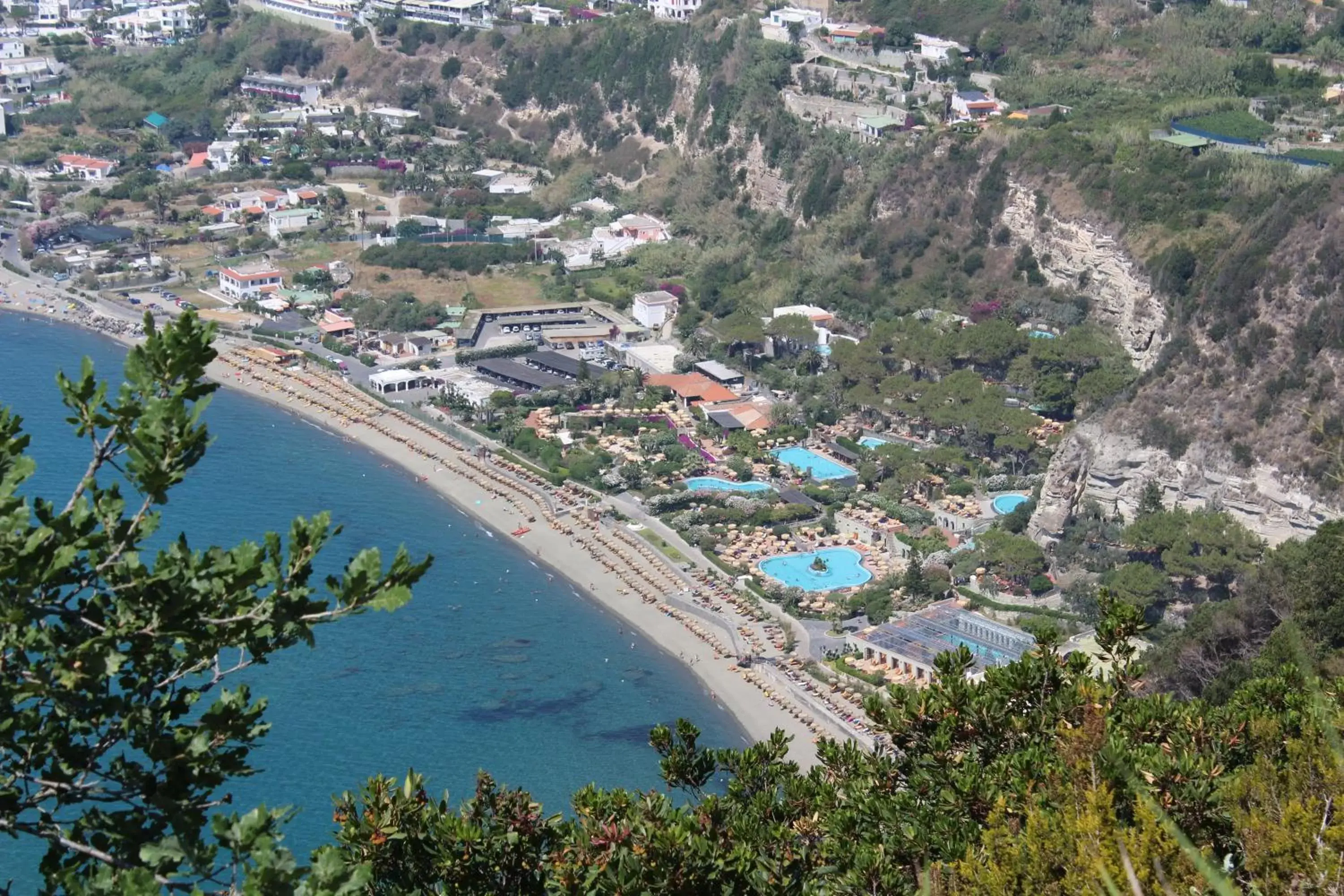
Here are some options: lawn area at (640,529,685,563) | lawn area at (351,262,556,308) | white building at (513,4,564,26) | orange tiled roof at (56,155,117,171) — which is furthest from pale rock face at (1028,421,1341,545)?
orange tiled roof at (56,155,117,171)

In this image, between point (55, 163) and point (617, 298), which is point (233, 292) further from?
point (55, 163)

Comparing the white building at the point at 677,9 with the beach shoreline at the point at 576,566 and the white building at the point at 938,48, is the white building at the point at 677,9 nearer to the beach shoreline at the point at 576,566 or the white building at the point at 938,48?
the white building at the point at 938,48

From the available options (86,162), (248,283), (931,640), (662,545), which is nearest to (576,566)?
(662,545)

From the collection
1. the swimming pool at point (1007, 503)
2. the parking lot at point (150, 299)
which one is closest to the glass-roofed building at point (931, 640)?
the swimming pool at point (1007, 503)

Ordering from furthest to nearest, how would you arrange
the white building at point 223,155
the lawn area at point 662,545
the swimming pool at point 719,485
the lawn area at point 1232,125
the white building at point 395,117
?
the white building at point 395,117 < the white building at point 223,155 < the lawn area at point 1232,125 < the swimming pool at point 719,485 < the lawn area at point 662,545

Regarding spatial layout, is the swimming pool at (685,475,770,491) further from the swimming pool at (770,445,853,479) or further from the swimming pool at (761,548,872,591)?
the swimming pool at (761,548,872,591)

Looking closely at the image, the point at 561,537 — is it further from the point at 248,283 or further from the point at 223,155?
the point at 223,155
